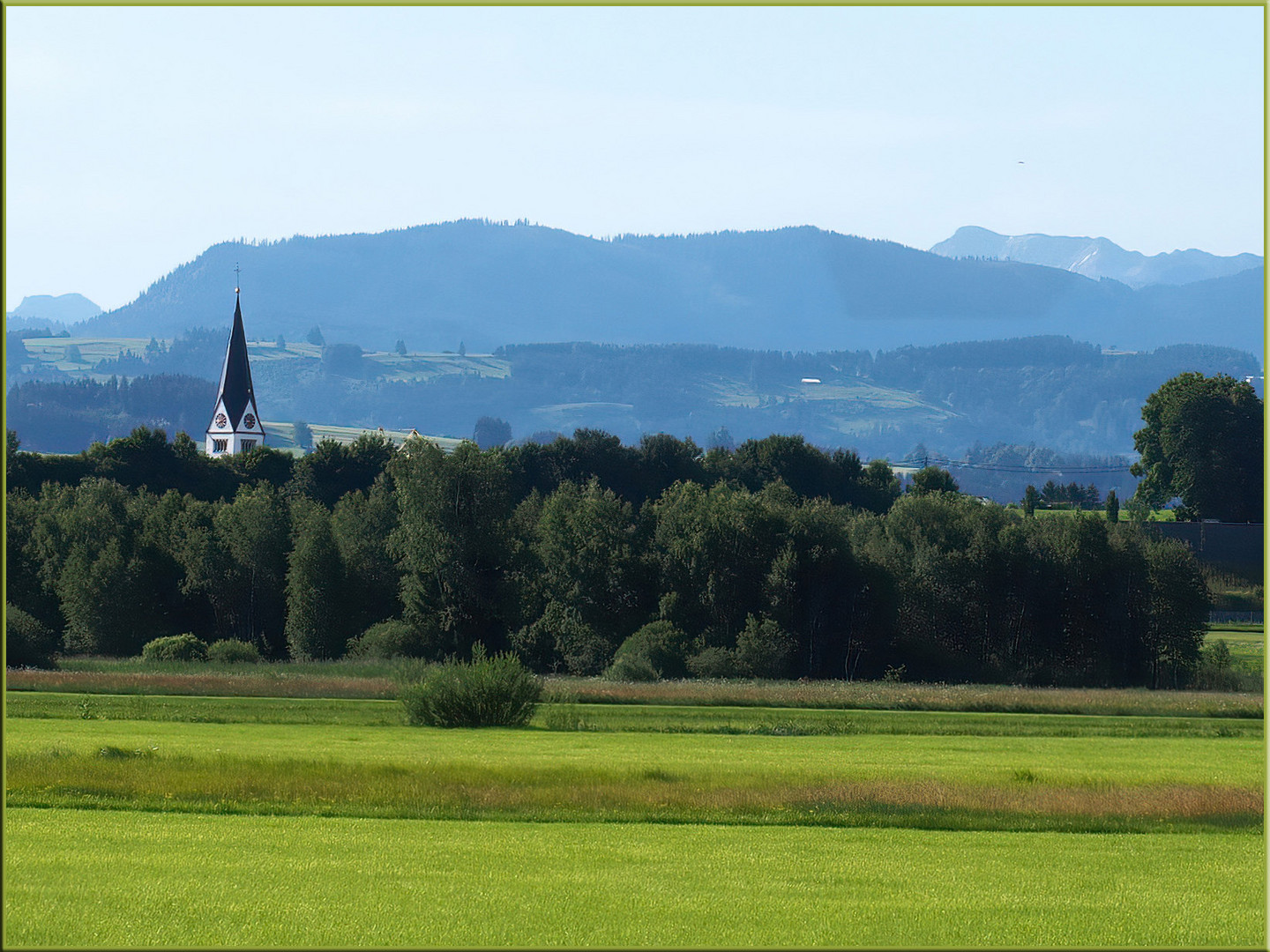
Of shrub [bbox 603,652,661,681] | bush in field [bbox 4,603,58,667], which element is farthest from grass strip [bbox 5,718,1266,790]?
bush in field [bbox 4,603,58,667]

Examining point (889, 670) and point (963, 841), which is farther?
point (889, 670)

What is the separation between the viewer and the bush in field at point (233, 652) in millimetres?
67875

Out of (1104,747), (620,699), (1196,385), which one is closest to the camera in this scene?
(1104,747)

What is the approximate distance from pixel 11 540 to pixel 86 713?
44.1 metres

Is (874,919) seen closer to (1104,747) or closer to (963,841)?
(963,841)

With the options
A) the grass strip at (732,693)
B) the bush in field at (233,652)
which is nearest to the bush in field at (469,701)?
the grass strip at (732,693)

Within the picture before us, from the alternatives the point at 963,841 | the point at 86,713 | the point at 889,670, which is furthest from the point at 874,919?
the point at 889,670

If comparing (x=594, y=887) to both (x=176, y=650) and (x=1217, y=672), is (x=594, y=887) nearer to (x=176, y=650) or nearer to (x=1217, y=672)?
(x=176, y=650)

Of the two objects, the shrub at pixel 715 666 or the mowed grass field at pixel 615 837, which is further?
the shrub at pixel 715 666

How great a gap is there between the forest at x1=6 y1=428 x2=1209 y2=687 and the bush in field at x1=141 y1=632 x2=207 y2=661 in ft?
17.2

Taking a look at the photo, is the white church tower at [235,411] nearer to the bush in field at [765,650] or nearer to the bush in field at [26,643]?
the bush in field at [26,643]

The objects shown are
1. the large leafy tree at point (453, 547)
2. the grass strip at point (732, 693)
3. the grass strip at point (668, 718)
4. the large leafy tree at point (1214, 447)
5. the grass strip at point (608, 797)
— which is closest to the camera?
the grass strip at point (608, 797)

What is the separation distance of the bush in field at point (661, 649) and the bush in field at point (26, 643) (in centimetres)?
2838

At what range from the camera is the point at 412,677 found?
5631 centimetres
